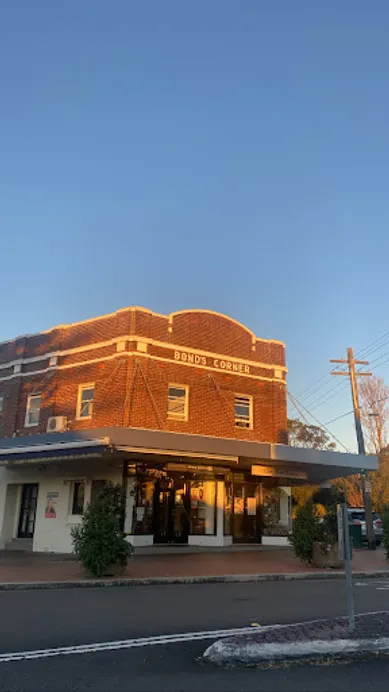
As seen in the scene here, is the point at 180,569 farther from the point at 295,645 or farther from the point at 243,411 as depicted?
the point at 295,645

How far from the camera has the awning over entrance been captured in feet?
58.7

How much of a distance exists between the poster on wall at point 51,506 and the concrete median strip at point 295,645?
54.2 feet

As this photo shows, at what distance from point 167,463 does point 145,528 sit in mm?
2316

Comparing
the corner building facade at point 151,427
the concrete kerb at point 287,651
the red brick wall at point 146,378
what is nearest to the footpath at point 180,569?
the corner building facade at point 151,427

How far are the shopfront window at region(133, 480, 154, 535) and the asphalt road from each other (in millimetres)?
7488

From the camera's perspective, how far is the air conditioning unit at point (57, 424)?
72.6 ft

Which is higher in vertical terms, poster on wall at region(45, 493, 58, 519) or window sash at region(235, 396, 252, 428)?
window sash at region(235, 396, 252, 428)

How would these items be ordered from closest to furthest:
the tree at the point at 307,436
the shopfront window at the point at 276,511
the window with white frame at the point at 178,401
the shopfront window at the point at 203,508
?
the window with white frame at the point at 178,401 → the shopfront window at the point at 203,508 → the shopfront window at the point at 276,511 → the tree at the point at 307,436

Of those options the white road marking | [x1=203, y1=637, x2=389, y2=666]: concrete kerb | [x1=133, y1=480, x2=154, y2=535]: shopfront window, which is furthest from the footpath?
[x1=203, y1=637, x2=389, y2=666]: concrete kerb

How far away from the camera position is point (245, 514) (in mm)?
23812

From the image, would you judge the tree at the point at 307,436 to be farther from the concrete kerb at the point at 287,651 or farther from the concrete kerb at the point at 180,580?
the concrete kerb at the point at 287,651

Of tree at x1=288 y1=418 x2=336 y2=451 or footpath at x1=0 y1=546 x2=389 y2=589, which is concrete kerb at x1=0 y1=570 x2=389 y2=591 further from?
tree at x1=288 y1=418 x2=336 y2=451

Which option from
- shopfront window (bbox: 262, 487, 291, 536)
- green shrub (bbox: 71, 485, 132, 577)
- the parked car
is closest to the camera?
green shrub (bbox: 71, 485, 132, 577)

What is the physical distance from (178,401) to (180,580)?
9.19 metres
